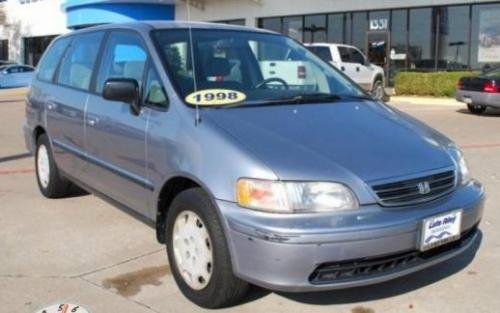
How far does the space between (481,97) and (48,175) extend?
12.4m

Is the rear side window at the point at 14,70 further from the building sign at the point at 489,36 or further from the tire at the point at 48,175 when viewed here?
the tire at the point at 48,175

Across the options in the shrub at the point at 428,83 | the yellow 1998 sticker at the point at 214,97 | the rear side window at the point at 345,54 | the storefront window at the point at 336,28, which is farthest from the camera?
the storefront window at the point at 336,28

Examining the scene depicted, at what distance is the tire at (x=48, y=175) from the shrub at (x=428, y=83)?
1677 centimetres

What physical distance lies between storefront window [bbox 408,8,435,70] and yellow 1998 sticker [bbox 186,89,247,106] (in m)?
20.4

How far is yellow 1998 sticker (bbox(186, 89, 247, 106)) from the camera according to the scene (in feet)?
14.7

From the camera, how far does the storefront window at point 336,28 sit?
2641 centimetres

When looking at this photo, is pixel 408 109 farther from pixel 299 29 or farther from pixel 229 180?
pixel 229 180

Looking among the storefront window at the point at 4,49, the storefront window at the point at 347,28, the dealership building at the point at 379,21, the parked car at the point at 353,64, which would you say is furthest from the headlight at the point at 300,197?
the storefront window at the point at 4,49

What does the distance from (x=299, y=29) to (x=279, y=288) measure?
24871 millimetres

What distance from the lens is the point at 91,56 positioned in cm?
594

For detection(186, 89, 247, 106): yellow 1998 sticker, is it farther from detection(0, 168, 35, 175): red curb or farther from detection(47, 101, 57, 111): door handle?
detection(0, 168, 35, 175): red curb

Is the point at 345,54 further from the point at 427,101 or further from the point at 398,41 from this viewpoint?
the point at 398,41

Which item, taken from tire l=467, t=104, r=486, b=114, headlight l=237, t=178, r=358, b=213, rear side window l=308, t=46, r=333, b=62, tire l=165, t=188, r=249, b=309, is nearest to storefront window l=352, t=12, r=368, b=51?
rear side window l=308, t=46, r=333, b=62

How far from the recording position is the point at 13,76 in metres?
34.3
